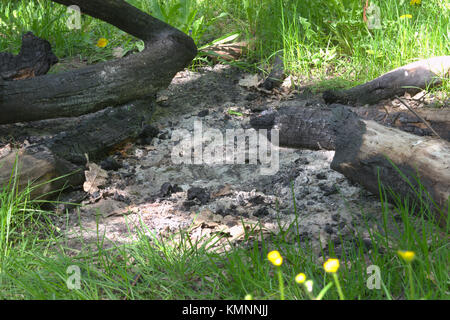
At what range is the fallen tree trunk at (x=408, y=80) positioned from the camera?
155 inches

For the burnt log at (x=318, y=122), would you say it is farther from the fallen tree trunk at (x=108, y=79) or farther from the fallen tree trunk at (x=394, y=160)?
the fallen tree trunk at (x=108, y=79)

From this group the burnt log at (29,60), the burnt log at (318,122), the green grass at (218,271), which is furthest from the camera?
the burnt log at (29,60)

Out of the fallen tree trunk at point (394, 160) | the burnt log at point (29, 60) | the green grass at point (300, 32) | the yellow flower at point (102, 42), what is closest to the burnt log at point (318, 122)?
the fallen tree trunk at point (394, 160)

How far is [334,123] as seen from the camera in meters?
3.00

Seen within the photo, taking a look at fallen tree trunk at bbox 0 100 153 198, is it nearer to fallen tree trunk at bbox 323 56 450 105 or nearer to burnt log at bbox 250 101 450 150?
burnt log at bbox 250 101 450 150

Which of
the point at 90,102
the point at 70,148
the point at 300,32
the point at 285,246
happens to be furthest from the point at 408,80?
the point at 70,148

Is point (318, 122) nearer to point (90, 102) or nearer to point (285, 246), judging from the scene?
point (285, 246)

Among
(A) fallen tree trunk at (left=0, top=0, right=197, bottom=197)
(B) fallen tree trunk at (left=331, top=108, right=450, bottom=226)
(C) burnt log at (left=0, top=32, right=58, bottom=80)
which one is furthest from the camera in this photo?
(C) burnt log at (left=0, top=32, right=58, bottom=80)

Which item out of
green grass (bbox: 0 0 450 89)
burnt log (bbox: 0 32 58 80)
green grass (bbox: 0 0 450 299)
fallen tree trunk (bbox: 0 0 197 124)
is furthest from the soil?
burnt log (bbox: 0 32 58 80)

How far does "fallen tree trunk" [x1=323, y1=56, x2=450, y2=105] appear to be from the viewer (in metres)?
3.93

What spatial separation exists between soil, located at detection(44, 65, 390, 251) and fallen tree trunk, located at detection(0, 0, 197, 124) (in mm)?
436

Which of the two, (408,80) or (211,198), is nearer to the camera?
(211,198)

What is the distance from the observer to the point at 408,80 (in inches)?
157

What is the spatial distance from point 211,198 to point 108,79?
147cm
